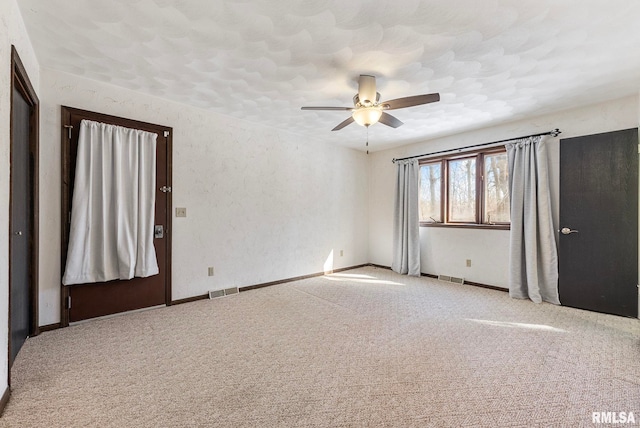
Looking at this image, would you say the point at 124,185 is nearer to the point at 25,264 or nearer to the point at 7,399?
the point at 25,264

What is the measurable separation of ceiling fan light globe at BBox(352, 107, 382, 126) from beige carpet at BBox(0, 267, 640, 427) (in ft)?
6.59

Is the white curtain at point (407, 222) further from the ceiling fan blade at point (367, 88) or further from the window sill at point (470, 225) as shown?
the ceiling fan blade at point (367, 88)

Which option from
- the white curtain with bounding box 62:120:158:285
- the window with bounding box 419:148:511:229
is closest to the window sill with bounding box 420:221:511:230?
A: the window with bounding box 419:148:511:229

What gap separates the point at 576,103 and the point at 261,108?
372cm

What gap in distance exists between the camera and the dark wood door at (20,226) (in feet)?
6.76

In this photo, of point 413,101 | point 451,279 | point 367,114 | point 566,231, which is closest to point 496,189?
point 566,231

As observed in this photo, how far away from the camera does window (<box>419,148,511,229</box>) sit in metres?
4.26

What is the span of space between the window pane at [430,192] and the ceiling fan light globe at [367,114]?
8.66 ft

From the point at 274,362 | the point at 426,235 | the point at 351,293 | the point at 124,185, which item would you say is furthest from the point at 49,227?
the point at 426,235

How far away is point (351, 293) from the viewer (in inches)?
157

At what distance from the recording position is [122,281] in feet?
10.1

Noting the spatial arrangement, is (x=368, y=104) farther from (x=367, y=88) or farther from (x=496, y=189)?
(x=496, y=189)

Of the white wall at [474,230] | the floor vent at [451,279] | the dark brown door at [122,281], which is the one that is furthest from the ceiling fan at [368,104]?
the floor vent at [451,279]

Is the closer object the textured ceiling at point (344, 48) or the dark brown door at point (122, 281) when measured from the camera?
the textured ceiling at point (344, 48)
